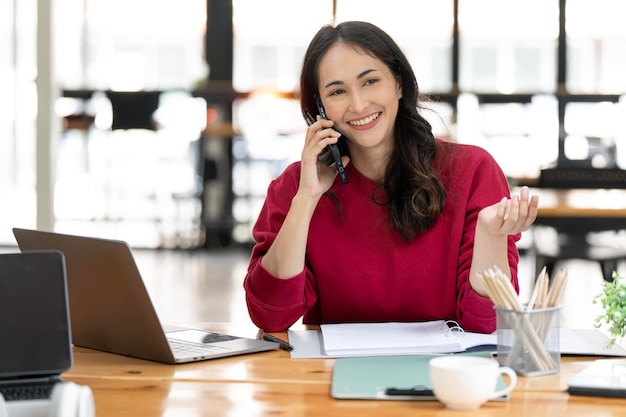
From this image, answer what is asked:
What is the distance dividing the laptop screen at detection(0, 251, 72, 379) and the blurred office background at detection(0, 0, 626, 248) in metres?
7.19

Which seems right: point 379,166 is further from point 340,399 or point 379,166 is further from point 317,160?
point 340,399

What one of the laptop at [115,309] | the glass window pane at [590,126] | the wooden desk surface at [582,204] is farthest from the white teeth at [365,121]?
the glass window pane at [590,126]

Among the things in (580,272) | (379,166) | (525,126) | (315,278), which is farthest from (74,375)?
(525,126)

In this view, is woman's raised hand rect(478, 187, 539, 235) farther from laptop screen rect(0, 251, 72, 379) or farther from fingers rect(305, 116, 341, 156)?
laptop screen rect(0, 251, 72, 379)

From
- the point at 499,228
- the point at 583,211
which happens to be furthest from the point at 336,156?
the point at 583,211

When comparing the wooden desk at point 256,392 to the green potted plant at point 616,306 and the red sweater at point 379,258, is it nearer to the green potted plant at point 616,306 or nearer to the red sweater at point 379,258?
the green potted plant at point 616,306

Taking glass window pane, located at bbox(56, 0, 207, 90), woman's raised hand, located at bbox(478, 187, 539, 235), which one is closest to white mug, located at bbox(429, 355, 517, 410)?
woman's raised hand, located at bbox(478, 187, 539, 235)

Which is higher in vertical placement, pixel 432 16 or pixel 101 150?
pixel 432 16

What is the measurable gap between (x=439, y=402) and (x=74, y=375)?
1.89 feet

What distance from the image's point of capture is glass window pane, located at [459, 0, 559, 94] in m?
8.60

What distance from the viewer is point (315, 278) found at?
2.15m

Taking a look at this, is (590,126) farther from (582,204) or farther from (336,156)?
(336,156)

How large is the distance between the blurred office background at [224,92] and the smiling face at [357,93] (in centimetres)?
634

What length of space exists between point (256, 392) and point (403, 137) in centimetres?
96
